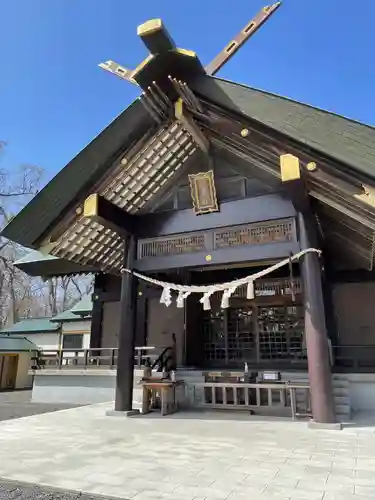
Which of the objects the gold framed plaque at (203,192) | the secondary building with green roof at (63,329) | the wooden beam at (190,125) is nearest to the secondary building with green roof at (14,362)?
the secondary building with green roof at (63,329)

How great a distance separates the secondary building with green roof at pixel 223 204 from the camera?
5543 millimetres

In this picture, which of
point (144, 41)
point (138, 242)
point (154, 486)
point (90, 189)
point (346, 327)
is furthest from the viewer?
point (346, 327)

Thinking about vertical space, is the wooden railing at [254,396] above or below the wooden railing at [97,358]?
below

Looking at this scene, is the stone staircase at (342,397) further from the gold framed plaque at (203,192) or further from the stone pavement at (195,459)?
the gold framed plaque at (203,192)

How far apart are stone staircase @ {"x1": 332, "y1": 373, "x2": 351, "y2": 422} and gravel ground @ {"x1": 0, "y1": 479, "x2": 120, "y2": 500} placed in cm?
477

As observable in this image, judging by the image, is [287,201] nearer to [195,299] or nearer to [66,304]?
[195,299]

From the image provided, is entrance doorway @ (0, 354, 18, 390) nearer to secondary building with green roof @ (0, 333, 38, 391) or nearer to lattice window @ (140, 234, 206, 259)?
secondary building with green roof @ (0, 333, 38, 391)

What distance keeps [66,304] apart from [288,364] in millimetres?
27122

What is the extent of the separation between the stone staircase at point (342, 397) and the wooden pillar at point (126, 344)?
379 cm

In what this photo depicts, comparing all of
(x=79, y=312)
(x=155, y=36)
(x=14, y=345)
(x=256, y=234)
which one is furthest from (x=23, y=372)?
(x=155, y=36)

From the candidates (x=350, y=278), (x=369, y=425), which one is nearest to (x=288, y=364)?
(x=350, y=278)

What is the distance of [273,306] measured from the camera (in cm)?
1033

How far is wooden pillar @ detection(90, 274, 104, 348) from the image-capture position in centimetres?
1219

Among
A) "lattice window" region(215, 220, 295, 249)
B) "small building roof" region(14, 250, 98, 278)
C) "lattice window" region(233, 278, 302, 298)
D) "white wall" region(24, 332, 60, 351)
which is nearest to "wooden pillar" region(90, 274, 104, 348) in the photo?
"small building roof" region(14, 250, 98, 278)
